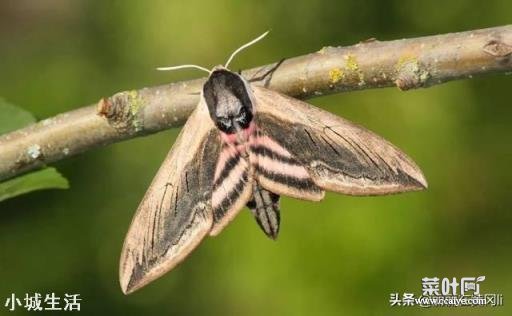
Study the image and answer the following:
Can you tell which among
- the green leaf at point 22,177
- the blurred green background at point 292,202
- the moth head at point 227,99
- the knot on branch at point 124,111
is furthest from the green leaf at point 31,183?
the blurred green background at point 292,202

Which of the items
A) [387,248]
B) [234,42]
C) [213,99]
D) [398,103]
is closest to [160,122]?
[213,99]

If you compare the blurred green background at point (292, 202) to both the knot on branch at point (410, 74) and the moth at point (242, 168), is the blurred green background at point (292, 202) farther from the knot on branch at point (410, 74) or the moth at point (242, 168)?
the knot on branch at point (410, 74)

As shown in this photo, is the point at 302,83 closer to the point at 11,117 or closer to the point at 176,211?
the point at 176,211

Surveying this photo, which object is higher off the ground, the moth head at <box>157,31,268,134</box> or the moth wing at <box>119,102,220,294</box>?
the moth head at <box>157,31,268,134</box>

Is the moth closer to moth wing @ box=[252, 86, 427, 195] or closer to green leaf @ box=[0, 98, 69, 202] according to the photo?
moth wing @ box=[252, 86, 427, 195]

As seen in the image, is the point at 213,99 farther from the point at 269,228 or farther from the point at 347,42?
the point at 347,42
